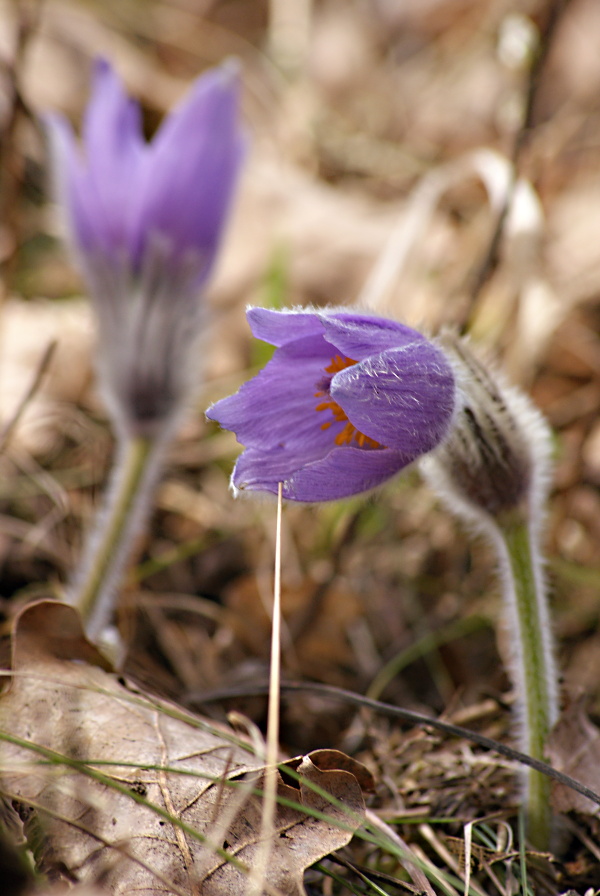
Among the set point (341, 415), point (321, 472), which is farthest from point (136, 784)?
point (341, 415)

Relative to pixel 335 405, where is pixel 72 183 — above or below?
above

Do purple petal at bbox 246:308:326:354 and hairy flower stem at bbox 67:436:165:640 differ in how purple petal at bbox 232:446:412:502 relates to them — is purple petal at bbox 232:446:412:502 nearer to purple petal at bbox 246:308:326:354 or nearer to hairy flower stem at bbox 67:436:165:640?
purple petal at bbox 246:308:326:354

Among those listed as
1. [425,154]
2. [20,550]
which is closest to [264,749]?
[20,550]

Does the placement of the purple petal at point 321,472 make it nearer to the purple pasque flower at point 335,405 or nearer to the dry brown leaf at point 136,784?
the purple pasque flower at point 335,405

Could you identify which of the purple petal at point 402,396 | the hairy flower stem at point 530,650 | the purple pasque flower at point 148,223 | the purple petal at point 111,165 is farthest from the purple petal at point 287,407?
the purple petal at point 111,165

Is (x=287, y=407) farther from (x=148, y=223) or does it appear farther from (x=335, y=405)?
(x=148, y=223)

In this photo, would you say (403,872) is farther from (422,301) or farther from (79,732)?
(422,301)

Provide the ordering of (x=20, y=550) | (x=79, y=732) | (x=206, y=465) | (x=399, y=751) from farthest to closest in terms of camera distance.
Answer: (x=206, y=465), (x=20, y=550), (x=399, y=751), (x=79, y=732)
